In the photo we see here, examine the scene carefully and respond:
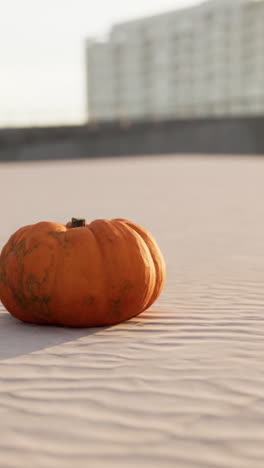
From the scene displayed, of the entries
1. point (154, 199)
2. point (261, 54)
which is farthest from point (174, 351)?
point (261, 54)

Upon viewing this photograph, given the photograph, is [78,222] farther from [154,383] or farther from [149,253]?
[154,383]

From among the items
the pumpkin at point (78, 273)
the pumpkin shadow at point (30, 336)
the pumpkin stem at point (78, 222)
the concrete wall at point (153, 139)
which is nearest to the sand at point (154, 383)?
the pumpkin shadow at point (30, 336)

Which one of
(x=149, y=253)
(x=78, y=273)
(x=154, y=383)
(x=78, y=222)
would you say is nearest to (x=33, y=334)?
(x=78, y=273)

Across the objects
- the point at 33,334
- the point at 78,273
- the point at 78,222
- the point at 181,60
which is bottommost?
the point at 33,334

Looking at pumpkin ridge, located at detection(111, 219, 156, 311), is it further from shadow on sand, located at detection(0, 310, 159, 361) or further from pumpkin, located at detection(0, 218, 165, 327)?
shadow on sand, located at detection(0, 310, 159, 361)

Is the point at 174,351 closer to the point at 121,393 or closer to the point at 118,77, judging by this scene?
the point at 121,393

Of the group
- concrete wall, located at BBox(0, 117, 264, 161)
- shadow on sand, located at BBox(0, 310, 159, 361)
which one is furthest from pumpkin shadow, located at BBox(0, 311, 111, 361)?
concrete wall, located at BBox(0, 117, 264, 161)

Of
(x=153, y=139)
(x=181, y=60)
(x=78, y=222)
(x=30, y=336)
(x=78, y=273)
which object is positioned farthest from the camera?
(x=181, y=60)

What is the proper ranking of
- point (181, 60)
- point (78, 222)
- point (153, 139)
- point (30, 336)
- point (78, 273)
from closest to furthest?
point (78, 273), point (30, 336), point (78, 222), point (153, 139), point (181, 60)
